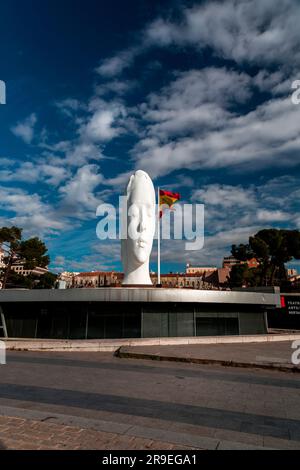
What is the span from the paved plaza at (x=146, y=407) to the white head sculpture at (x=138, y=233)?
35.2ft

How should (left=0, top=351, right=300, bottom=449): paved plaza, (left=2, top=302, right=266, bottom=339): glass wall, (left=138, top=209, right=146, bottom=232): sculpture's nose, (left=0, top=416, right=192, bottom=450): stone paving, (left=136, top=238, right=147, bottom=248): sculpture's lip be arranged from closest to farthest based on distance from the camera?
(left=0, top=416, right=192, bottom=450): stone paving < (left=0, top=351, right=300, bottom=449): paved plaza < (left=2, top=302, right=266, bottom=339): glass wall < (left=136, top=238, right=147, bottom=248): sculpture's lip < (left=138, top=209, right=146, bottom=232): sculpture's nose

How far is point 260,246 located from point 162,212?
2822 cm

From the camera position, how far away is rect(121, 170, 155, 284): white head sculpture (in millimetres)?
23000

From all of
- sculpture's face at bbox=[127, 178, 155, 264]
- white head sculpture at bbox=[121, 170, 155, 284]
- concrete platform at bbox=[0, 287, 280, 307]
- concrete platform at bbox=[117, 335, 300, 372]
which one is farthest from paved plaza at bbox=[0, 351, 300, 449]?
sculpture's face at bbox=[127, 178, 155, 264]

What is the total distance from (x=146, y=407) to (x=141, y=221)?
54.7ft

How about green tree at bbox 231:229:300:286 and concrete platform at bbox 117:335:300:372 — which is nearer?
concrete platform at bbox 117:335:300:372

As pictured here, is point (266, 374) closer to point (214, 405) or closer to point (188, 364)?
point (188, 364)

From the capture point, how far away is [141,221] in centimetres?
2323

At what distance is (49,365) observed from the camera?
12680 millimetres

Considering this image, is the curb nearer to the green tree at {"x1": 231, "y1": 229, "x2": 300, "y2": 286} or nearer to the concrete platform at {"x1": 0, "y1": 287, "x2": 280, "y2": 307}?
the concrete platform at {"x1": 0, "y1": 287, "x2": 280, "y2": 307}

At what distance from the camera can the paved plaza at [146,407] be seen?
5105mm

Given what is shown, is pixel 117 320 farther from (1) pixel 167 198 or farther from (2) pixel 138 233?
(1) pixel 167 198

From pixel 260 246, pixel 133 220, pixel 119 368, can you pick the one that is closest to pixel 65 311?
pixel 133 220

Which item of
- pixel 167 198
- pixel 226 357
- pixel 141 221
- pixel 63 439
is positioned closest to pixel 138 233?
pixel 141 221
